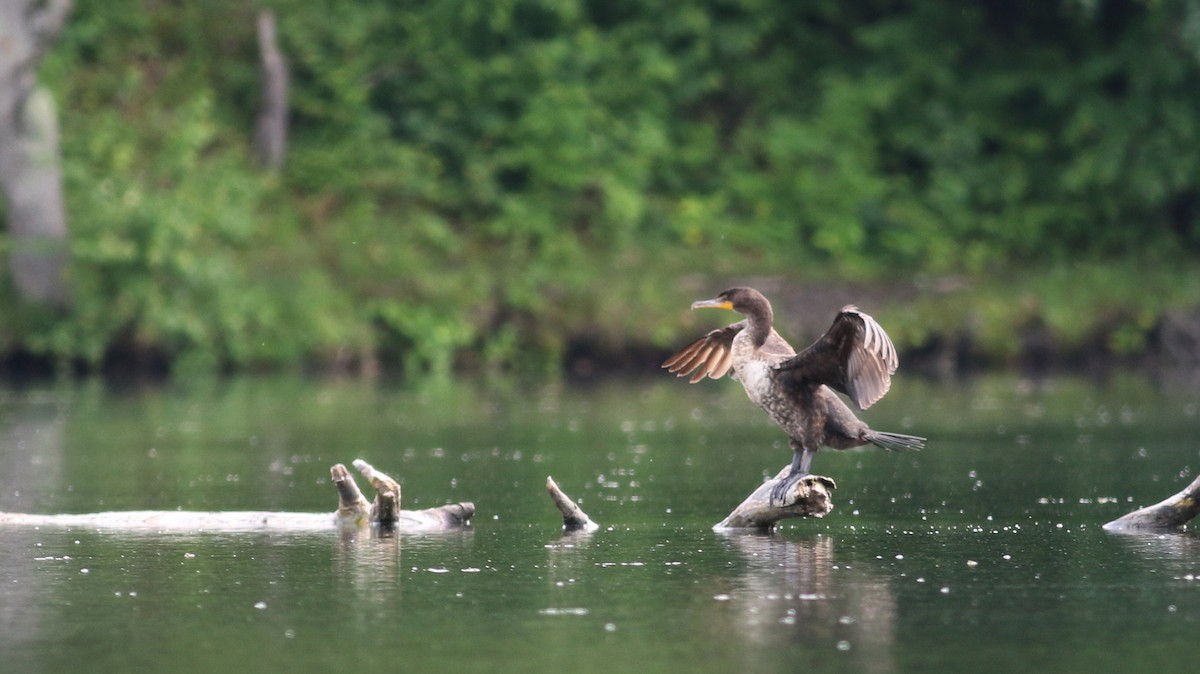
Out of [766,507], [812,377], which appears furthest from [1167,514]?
[766,507]

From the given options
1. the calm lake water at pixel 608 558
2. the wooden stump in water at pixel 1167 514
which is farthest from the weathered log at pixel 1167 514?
the calm lake water at pixel 608 558

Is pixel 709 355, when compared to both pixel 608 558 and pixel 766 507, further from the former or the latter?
pixel 608 558

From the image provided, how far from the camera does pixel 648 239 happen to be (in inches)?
1253

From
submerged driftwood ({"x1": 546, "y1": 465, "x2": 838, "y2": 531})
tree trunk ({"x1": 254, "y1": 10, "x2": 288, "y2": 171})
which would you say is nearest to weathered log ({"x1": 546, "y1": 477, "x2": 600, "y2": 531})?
submerged driftwood ({"x1": 546, "y1": 465, "x2": 838, "y2": 531})

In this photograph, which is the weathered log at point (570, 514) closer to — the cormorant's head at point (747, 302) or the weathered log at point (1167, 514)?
the cormorant's head at point (747, 302)

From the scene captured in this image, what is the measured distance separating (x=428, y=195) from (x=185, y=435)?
1434cm

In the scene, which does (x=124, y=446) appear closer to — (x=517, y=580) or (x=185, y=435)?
(x=185, y=435)

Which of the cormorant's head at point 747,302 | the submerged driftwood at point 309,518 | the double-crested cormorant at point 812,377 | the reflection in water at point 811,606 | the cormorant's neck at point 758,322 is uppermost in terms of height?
the cormorant's head at point 747,302

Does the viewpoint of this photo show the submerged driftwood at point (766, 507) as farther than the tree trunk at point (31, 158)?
No

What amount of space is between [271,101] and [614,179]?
5661 millimetres

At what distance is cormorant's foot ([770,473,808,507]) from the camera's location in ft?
34.6

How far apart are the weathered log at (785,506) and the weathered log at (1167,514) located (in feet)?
5.26

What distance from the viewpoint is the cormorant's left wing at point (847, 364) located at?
1026cm

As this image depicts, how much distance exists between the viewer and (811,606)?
808cm
